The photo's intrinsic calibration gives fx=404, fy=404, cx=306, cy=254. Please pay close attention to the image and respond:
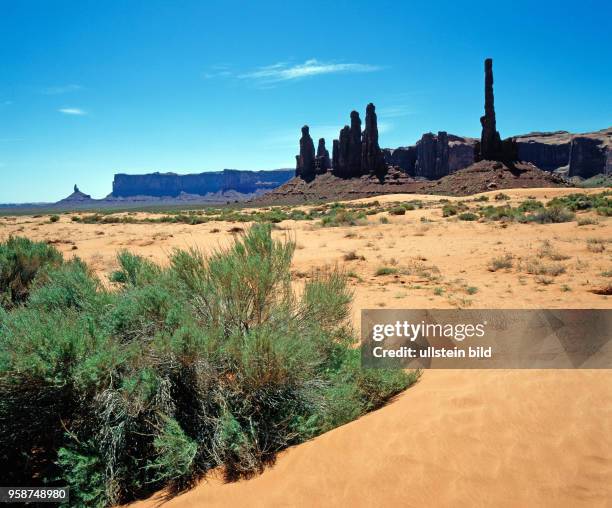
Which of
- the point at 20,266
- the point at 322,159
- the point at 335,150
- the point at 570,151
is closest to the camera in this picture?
the point at 20,266

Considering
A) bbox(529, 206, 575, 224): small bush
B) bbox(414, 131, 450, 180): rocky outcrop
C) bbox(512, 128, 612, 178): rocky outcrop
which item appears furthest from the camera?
bbox(414, 131, 450, 180): rocky outcrop

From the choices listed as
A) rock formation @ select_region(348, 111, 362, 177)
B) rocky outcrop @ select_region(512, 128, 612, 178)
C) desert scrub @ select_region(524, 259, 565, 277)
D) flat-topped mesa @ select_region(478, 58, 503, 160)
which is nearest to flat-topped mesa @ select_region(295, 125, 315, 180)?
rock formation @ select_region(348, 111, 362, 177)

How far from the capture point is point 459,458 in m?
3.07

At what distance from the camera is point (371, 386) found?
423cm

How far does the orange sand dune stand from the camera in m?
2.80

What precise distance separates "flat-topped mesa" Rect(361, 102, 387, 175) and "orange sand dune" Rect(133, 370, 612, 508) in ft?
316

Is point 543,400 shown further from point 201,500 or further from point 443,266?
point 443,266

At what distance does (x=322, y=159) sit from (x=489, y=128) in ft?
166

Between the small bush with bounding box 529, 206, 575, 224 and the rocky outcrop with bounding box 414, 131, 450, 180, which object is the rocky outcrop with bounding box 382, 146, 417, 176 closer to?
the rocky outcrop with bounding box 414, 131, 450, 180

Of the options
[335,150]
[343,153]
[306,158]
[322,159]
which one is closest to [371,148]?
[343,153]

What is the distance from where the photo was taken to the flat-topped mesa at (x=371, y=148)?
9750 cm

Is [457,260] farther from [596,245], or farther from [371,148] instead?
[371,148]

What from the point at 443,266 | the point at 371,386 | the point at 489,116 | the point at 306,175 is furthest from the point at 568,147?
the point at 371,386

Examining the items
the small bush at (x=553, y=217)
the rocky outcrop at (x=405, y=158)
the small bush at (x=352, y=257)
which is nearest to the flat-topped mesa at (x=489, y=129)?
the small bush at (x=553, y=217)
